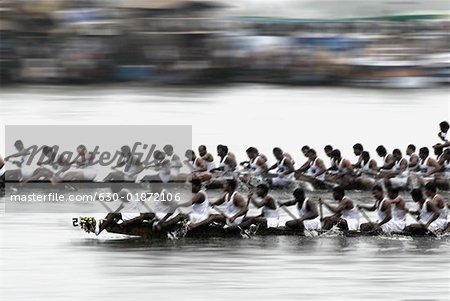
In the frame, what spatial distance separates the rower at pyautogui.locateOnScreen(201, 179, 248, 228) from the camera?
679 inches

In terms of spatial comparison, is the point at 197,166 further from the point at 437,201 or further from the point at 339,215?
the point at 437,201

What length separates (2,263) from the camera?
53.2 feet

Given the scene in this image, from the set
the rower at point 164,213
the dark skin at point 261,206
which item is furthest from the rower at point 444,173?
the rower at point 164,213

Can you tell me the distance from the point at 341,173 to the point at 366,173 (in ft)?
1.35

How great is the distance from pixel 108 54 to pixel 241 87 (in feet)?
11.8

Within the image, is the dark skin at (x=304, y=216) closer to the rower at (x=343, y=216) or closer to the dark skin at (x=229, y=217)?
the rower at (x=343, y=216)

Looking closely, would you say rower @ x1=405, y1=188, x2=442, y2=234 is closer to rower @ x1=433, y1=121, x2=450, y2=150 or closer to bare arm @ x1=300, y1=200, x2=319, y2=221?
bare arm @ x1=300, y1=200, x2=319, y2=221

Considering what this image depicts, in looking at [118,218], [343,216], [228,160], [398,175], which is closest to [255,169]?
[228,160]

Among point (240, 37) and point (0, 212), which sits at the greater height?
point (240, 37)

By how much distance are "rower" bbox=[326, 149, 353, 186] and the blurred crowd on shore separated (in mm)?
10434

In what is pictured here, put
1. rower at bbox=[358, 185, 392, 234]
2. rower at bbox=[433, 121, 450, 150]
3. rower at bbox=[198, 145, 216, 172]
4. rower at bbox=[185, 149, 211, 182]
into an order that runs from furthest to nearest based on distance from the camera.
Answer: rower at bbox=[433, 121, 450, 150] → rower at bbox=[198, 145, 216, 172] → rower at bbox=[185, 149, 211, 182] → rower at bbox=[358, 185, 392, 234]

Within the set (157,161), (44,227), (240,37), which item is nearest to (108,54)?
(240,37)

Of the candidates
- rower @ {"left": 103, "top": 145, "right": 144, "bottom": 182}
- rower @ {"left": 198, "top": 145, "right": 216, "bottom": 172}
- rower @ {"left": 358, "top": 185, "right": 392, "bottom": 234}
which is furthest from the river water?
rower @ {"left": 103, "top": 145, "right": 144, "bottom": 182}

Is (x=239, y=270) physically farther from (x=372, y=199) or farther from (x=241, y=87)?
(x=241, y=87)
